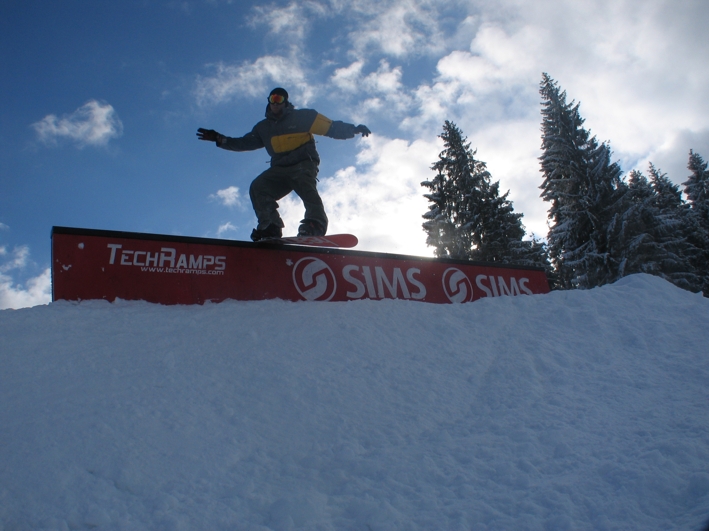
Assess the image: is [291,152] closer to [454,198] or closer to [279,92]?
[279,92]

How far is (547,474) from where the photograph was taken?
2174 millimetres

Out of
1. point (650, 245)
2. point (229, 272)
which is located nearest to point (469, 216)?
point (650, 245)

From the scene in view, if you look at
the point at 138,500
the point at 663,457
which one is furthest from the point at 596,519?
the point at 138,500

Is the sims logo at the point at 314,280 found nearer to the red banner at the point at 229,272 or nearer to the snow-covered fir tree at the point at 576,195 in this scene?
→ the red banner at the point at 229,272

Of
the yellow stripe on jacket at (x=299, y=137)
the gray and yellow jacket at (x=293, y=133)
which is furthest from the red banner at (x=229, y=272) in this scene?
the yellow stripe on jacket at (x=299, y=137)

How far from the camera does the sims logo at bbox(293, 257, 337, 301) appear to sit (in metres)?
5.49

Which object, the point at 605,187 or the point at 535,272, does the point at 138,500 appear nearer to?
the point at 535,272

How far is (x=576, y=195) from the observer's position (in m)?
20.4

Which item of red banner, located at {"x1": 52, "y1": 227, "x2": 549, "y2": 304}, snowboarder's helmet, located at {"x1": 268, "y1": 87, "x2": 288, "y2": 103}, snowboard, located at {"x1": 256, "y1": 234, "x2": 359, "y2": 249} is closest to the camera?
red banner, located at {"x1": 52, "y1": 227, "x2": 549, "y2": 304}

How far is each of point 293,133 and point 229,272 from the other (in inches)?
85.2

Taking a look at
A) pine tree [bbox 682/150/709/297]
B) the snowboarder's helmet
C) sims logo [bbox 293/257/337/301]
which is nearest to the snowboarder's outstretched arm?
the snowboarder's helmet

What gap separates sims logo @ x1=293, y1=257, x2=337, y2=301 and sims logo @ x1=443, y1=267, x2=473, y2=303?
1829 millimetres

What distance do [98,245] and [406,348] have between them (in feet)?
11.5

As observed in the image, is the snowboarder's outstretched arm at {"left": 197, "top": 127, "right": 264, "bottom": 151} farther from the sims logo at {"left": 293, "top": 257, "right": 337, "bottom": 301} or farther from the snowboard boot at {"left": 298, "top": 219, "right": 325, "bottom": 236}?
the sims logo at {"left": 293, "top": 257, "right": 337, "bottom": 301}
